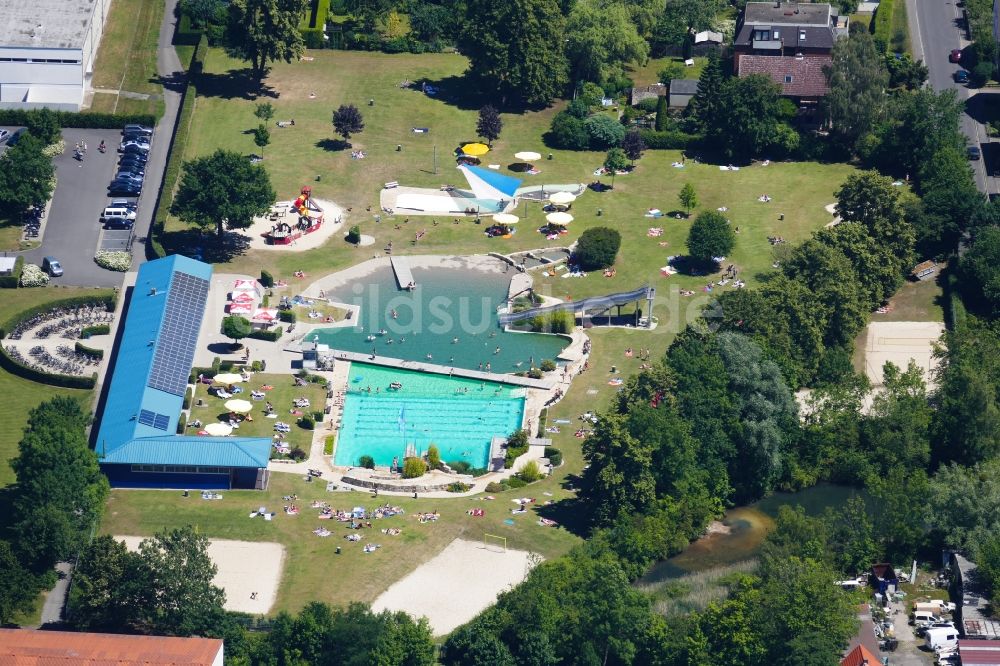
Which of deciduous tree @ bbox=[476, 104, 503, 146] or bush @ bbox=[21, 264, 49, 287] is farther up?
deciduous tree @ bbox=[476, 104, 503, 146]

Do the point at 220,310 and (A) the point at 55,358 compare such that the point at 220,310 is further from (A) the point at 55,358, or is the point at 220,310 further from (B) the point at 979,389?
(B) the point at 979,389

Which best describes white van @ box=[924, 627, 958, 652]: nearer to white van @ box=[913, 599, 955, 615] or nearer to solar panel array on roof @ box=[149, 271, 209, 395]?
white van @ box=[913, 599, 955, 615]

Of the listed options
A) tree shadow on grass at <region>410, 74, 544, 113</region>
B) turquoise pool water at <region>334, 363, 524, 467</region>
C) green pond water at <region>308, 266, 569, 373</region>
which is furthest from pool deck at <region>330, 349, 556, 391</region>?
tree shadow on grass at <region>410, 74, 544, 113</region>

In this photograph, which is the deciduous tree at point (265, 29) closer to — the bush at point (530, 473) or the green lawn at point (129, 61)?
the green lawn at point (129, 61)

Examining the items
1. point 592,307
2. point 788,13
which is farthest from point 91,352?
point 788,13

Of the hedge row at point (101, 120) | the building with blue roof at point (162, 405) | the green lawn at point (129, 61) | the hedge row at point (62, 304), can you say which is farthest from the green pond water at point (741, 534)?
the green lawn at point (129, 61)

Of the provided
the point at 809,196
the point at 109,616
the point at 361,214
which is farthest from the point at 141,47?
the point at 109,616

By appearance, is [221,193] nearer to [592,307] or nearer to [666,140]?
[592,307]
